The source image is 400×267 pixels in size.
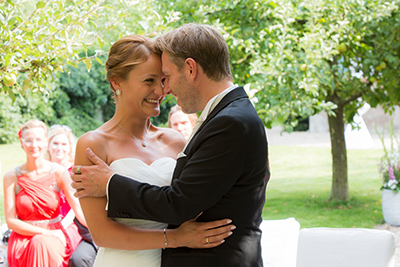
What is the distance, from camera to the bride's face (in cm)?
228

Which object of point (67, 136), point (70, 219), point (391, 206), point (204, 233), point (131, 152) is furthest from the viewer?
point (391, 206)

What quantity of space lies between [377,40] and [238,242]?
628cm

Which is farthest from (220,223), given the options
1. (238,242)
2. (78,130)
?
(78,130)

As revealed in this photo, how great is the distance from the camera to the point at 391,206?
25.7ft

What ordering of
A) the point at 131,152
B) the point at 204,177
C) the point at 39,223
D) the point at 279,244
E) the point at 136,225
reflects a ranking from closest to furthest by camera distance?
the point at 204,177 < the point at 136,225 < the point at 131,152 < the point at 279,244 < the point at 39,223

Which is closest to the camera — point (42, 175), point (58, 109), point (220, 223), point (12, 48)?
point (220, 223)

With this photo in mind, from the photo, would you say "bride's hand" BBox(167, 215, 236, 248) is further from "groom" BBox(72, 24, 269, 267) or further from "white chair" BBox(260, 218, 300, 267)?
"white chair" BBox(260, 218, 300, 267)

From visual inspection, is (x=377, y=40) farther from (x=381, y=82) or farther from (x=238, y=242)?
(x=238, y=242)

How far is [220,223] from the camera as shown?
1840mm

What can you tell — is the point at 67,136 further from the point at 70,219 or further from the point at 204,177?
the point at 204,177

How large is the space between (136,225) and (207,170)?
637 millimetres

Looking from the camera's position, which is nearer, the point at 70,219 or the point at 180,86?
the point at 180,86

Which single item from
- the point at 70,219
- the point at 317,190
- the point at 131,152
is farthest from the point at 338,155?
the point at 131,152

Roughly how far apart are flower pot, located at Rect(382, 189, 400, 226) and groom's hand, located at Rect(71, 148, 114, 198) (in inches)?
260
